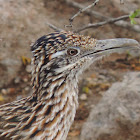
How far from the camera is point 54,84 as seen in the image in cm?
279

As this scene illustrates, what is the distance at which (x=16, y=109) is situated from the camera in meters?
3.01

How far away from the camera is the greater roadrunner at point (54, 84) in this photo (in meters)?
2.78

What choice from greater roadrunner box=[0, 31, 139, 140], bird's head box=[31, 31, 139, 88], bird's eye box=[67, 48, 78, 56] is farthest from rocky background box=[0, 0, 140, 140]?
bird's eye box=[67, 48, 78, 56]

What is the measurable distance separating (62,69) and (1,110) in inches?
36.1

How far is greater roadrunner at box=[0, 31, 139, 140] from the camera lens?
9.12 feet

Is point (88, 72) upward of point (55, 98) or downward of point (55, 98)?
downward

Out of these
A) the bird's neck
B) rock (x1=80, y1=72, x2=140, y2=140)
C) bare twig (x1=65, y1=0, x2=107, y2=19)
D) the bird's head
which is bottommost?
rock (x1=80, y1=72, x2=140, y2=140)

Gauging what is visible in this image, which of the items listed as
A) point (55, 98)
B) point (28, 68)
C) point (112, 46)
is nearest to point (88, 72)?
point (28, 68)

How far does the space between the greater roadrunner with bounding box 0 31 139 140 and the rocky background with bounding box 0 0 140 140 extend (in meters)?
1.41

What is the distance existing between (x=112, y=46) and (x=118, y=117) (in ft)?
5.10

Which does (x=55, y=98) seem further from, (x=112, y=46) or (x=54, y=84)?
(x=112, y=46)

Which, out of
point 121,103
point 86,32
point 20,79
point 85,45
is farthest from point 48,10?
point 85,45

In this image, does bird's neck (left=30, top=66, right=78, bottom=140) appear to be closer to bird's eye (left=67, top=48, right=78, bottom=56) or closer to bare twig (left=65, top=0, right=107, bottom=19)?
bird's eye (left=67, top=48, right=78, bottom=56)

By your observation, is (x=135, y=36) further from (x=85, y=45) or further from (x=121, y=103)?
(x=85, y=45)
